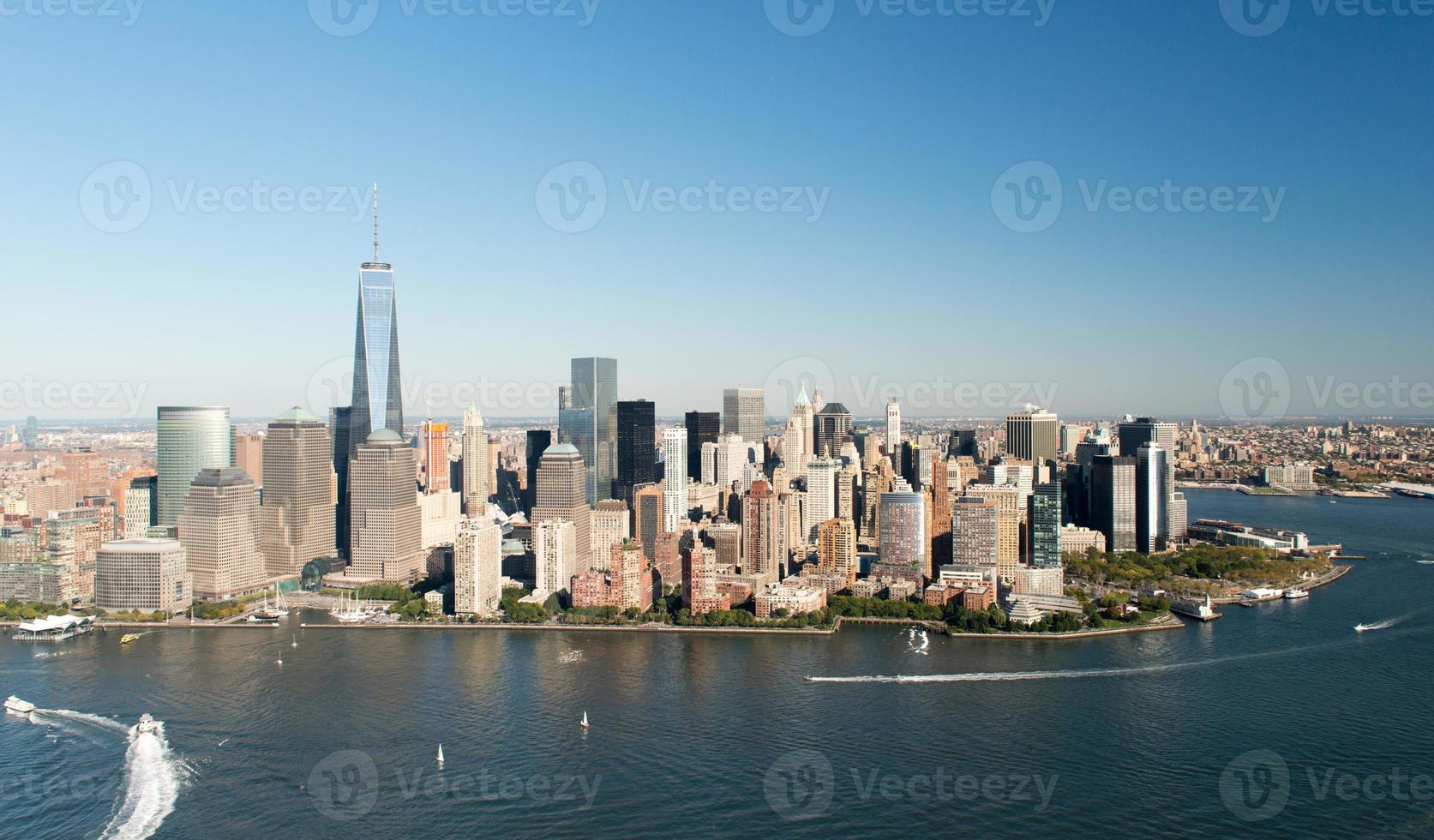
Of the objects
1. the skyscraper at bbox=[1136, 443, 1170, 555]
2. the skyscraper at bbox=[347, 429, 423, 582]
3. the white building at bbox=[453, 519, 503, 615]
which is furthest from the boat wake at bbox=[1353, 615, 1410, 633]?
the skyscraper at bbox=[347, 429, 423, 582]

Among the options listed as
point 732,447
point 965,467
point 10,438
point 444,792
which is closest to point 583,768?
point 444,792

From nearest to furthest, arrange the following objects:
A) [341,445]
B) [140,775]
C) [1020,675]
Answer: [140,775] < [1020,675] < [341,445]

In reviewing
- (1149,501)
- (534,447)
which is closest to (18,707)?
(534,447)

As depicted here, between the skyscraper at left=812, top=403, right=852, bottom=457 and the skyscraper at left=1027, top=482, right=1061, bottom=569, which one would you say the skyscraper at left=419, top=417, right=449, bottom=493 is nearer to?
the skyscraper at left=812, top=403, right=852, bottom=457

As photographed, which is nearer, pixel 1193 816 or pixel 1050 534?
pixel 1193 816

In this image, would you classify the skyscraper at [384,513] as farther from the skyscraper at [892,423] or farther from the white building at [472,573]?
the skyscraper at [892,423]

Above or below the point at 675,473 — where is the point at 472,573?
below

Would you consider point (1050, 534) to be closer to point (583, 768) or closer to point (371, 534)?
point (583, 768)

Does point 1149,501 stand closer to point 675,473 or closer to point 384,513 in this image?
point 675,473
